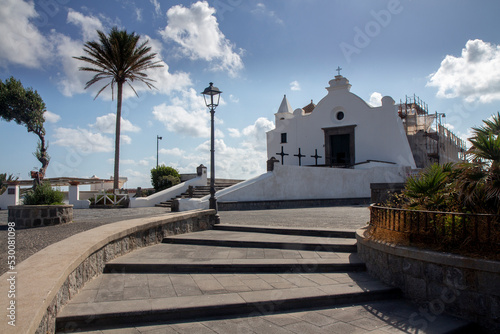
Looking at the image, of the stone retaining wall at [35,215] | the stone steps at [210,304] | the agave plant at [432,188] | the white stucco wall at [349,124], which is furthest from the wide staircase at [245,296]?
the white stucco wall at [349,124]

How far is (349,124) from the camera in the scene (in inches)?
1097

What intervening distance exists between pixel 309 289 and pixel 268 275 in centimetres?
91

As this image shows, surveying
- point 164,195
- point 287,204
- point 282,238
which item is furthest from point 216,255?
point 164,195

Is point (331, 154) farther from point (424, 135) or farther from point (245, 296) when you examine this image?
point (245, 296)

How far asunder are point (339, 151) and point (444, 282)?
24.7 metres

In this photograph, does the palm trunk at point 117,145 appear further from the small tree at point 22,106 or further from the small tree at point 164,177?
the small tree at point 22,106

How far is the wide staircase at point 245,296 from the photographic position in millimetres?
3807

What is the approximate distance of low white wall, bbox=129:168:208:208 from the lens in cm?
1942

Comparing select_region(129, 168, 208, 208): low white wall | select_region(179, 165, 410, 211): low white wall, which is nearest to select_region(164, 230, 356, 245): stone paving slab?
select_region(179, 165, 410, 211): low white wall

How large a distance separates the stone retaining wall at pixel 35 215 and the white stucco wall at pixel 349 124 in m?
19.0

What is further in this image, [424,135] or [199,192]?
[424,135]

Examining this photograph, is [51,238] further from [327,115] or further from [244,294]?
[327,115]

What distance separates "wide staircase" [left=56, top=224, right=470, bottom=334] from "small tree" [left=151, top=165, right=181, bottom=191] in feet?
54.2

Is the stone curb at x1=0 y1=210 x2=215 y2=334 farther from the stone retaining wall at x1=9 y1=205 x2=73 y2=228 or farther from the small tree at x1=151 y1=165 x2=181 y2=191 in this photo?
the small tree at x1=151 y1=165 x2=181 y2=191
